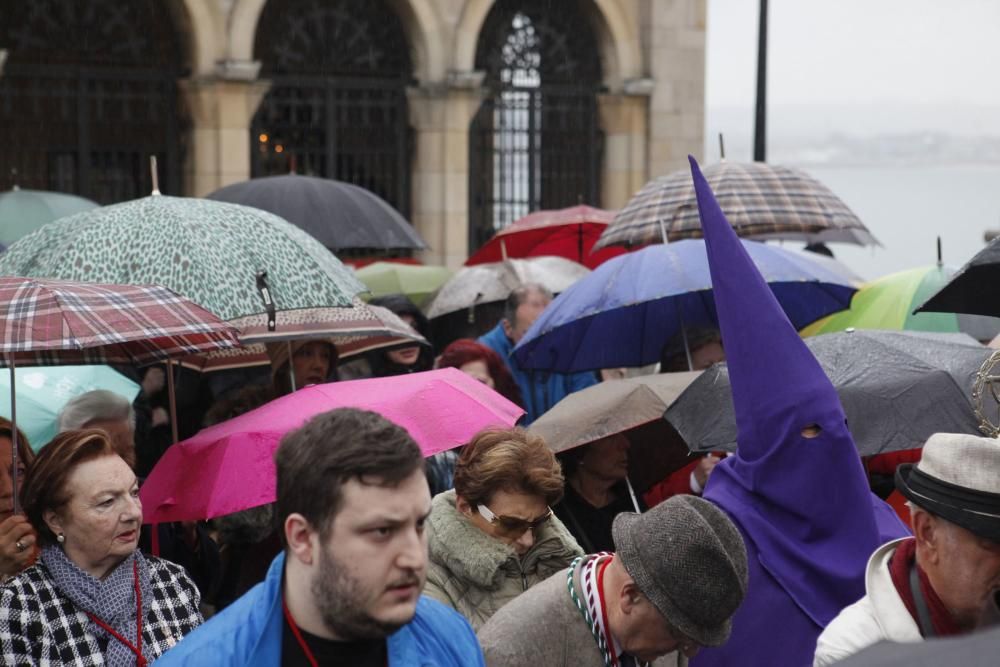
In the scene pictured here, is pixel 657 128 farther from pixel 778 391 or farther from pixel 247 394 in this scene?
pixel 778 391

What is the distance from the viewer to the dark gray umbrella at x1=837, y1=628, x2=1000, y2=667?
Result: 52.8 inches

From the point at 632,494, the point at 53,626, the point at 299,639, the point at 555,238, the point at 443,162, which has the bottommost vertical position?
the point at 632,494

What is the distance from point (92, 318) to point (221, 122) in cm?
1119

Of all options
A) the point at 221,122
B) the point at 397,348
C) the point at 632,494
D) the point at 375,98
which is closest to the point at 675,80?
the point at 375,98

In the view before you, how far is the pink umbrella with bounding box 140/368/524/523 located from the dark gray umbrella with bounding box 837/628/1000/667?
327cm

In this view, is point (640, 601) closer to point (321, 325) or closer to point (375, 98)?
point (321, 325)

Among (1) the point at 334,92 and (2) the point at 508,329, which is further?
(1) the point at 334,92

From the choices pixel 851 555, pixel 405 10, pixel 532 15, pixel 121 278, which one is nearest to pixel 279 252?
pixel 121 278

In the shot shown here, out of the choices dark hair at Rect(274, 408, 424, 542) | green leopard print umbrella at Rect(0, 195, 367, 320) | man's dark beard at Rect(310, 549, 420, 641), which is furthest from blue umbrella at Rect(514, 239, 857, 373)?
man's dark beard at Rect(310, 549, 420, 641)

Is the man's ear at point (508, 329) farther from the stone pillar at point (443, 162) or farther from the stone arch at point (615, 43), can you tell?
the stone arch at point (615, 43)

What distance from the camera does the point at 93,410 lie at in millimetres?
5625

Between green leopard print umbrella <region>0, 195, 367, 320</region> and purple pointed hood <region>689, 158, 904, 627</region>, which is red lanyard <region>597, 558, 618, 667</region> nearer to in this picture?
purple pointed hood <region>689, 158, 904, 627</region>

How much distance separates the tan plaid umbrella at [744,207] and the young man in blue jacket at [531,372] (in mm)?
735

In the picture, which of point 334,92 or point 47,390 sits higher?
point 334,92
